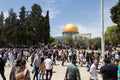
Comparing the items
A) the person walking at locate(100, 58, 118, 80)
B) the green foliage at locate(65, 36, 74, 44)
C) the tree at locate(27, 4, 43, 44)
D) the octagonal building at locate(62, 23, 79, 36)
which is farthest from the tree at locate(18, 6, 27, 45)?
the octagonal building at locate(62, 23, 79, 36)

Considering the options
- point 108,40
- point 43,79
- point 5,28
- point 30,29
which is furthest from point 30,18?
point 43,79

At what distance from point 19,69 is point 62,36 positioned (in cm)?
17891

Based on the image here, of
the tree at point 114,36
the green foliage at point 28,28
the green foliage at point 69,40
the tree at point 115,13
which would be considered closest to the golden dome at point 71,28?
the green foliage at point 69,40

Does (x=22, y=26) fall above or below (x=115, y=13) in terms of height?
above

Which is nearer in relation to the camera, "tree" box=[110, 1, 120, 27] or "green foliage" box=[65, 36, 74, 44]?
"tree" box=[110, 1, 120, 27]

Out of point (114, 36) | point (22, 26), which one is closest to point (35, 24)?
point (22, 26)

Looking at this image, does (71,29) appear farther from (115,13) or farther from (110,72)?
(110,72)

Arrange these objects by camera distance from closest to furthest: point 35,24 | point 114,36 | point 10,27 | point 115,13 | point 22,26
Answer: point 115,13
point 35,24
point 22,26
point 10,27
point 114,36

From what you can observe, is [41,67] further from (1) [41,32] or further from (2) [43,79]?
(1) [41,32]

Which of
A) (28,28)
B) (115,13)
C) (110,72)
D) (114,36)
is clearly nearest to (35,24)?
(28,28)

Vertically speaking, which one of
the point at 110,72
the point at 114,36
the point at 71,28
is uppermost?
the point at 71,28

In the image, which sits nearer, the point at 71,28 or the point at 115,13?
the point at 115,13

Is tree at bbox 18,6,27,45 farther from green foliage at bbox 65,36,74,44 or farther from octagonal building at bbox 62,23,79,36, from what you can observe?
octagonal building at bbox 62,23,79,36

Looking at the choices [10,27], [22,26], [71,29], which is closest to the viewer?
[22,26]
